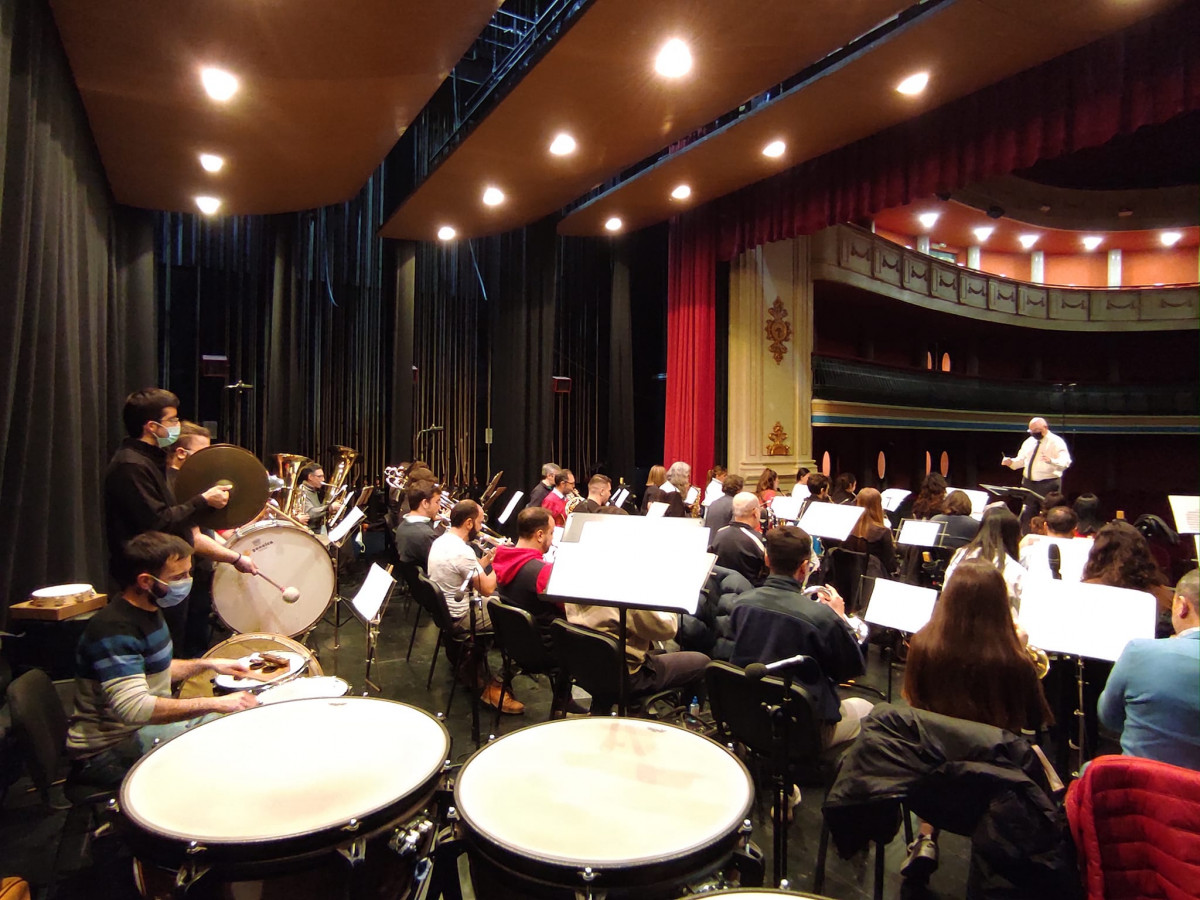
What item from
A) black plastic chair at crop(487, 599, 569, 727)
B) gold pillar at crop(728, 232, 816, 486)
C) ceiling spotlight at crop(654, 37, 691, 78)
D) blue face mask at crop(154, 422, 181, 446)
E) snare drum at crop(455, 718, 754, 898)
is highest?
ceiling spotlight at crop(654, 37, 691, 78)

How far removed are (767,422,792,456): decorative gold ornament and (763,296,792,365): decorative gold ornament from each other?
964mm

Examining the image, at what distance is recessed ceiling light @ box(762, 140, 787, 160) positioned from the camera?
615 centimetres

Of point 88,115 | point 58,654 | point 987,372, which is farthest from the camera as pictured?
point 987,372

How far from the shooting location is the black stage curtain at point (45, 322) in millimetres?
2912

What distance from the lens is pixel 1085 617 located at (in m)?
2.36

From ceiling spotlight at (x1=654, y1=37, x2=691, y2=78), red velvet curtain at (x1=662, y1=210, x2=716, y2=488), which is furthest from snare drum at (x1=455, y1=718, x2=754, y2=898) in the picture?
red velvet curtain at (x1=662, y1=210, x2=716, y2=488)

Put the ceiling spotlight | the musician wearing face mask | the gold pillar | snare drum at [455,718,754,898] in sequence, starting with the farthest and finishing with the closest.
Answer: the gold pillar → the ceiling spotlight → the musician wearing face mask → snare drum at [455,718,754,898]

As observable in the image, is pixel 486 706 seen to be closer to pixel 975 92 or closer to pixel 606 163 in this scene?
pixel 606 163

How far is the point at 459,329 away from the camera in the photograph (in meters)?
9.52

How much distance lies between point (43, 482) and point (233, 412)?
17.8 ft

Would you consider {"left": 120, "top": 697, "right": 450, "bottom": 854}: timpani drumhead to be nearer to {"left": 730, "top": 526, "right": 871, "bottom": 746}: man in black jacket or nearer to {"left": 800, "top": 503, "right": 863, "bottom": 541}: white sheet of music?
{"left": 730, "top": 526, "right": 871, "bottom": 746}: man in black jacket

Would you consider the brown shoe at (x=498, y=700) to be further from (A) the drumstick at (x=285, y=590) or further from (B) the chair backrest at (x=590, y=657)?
(A) the drumstick at (x=285, y=590)

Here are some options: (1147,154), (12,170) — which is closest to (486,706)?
(12,170)

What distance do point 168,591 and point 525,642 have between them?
1.54m
